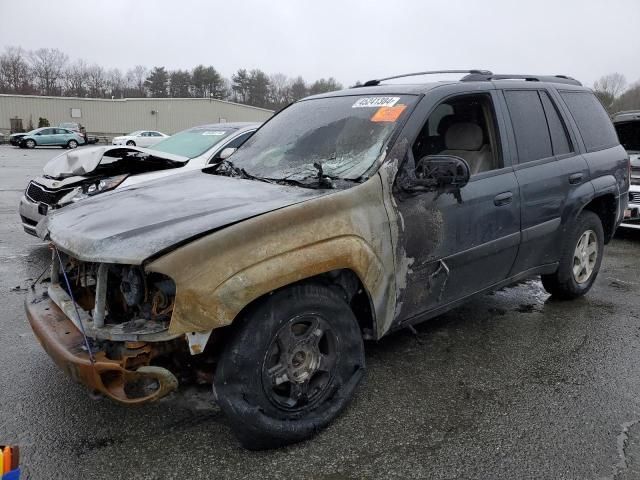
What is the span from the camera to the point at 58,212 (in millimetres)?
3219

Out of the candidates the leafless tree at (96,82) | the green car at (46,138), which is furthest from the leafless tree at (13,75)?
the green car at (46,138)

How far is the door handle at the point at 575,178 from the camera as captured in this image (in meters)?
4.22

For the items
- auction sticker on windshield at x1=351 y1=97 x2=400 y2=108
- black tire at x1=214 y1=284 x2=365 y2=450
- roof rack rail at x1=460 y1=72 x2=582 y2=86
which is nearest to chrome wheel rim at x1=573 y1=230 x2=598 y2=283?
roof rack rail at x1=460 y1=72 x2=582 y2=86

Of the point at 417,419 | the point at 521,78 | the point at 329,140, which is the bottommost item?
the point at 417,419

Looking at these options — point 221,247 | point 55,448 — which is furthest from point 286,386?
point 55,448

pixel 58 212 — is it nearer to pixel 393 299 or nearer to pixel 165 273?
pixel 165 273

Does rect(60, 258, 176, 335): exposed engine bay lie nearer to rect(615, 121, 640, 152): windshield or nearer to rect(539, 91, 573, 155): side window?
rect(539, 91, 573, 155): side window

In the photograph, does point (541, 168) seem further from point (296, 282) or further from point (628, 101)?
point (628, 101)

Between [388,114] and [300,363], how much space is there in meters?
1.63

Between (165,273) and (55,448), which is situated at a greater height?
(165,273)

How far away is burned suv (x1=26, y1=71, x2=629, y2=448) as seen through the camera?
7.71 ft

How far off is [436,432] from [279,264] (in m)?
1.27

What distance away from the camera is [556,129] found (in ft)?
13.9

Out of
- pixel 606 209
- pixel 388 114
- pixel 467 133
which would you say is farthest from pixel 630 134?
pixel 388 114
